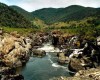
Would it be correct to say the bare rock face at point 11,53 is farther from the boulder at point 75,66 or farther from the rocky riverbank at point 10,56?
the boulder at point 75,66

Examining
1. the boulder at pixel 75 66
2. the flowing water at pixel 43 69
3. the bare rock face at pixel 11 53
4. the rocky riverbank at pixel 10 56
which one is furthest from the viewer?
the bare rock face at pixel 11 53

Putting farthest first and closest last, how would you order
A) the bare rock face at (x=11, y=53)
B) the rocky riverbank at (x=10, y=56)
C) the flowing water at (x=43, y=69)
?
the bare rock face at (x=11, y=53) → the rocky riverbank at (x=10, y=56) → the flowing water at (x=43, y=69)

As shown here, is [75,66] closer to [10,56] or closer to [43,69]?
[43,69]

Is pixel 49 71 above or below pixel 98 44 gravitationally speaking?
below

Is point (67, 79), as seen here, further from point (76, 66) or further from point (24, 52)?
point (24, 52)

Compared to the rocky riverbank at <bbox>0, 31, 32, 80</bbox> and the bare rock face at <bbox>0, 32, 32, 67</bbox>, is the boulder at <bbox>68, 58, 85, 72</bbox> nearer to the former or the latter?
the rocky riverbank at <bbox>0, 31, 32, 80</bbox>

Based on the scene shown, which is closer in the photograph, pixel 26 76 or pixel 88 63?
pixel 26 76

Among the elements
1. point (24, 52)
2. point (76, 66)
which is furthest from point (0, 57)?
point (76, 66)

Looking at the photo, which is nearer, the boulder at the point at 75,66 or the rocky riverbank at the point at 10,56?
the boulder at the point at 75,66

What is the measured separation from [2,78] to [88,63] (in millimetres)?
29867

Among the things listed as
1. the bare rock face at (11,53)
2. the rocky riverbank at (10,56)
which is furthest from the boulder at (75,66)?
the bare rock face at (11,53)

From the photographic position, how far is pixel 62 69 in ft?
291

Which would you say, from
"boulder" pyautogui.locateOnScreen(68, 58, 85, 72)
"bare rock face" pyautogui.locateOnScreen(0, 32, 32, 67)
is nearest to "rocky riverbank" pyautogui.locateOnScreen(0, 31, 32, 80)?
"bare rock face" pyautogui.locateOnScreen(0, 32, 32, 67)

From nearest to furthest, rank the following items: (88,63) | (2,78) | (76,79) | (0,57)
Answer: (76,79) < (2,78) < (88,63) < (0,57)
